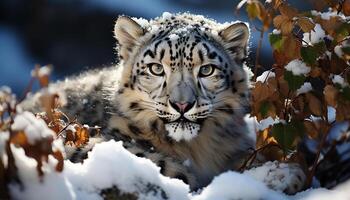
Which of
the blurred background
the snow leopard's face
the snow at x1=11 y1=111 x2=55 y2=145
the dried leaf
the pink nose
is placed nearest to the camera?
the snow at x1=11 y1=111 x2=55 y2=145

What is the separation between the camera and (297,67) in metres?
3.17

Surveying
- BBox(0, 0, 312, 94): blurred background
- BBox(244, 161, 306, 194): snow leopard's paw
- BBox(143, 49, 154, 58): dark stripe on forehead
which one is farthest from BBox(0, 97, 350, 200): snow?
BBox(0, 0, 312, 94): blurred background

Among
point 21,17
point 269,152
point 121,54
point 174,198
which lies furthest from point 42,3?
point 174,198

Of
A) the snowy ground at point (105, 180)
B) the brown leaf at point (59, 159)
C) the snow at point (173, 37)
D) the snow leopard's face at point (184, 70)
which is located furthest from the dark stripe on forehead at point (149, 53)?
the brown leaf at point (59, 159)

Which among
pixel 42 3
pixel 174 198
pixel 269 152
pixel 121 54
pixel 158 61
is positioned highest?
pixel 42 3

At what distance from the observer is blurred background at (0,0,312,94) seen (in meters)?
10.8

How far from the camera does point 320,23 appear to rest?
308 cm

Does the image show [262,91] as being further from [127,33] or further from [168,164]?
[127,33]

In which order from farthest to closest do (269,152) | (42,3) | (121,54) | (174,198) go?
(42,3) → (121,54) → (269,152) → (174,198)

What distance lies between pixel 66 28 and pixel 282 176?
8452mm

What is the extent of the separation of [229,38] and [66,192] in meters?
2.12

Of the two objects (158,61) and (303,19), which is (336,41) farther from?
(158,61)

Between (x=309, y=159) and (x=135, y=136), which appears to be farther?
(x=309, y=159)

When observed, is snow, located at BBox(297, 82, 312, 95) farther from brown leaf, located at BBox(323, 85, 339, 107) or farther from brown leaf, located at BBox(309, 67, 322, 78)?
brown leaf, located at BBox(323, 85, 339, 107)
